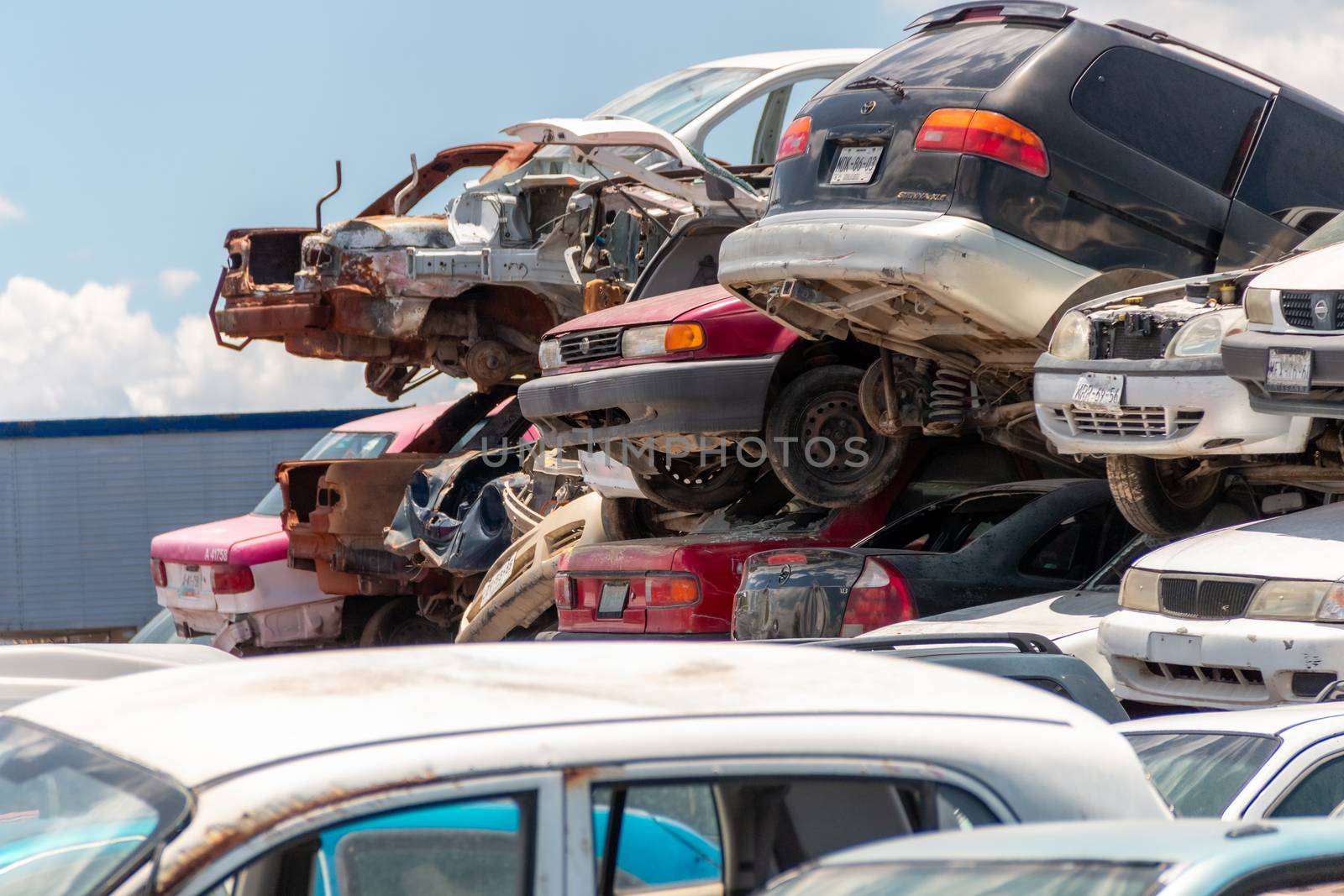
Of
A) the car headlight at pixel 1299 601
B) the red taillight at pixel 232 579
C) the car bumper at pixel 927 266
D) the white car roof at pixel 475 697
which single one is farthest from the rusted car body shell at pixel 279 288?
the white car roof at pixel 475 697

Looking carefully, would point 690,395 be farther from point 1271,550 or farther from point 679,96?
point 679,96

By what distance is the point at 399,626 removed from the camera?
46.4ft

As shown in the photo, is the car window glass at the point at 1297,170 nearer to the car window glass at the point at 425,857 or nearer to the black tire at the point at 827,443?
the black tire at the point at 827,443

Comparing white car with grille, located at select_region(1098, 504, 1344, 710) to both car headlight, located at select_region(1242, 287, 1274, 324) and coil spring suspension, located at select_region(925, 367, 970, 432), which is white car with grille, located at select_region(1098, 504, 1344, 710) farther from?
coil spring suspension, located at select_region(925, 367, 970, 432)

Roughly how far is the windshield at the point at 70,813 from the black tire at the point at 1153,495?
203 inches

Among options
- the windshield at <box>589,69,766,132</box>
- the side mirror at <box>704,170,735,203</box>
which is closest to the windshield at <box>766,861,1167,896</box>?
the side mirror at <box>704,170,735,203</box>

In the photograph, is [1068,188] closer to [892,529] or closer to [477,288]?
[892,529]

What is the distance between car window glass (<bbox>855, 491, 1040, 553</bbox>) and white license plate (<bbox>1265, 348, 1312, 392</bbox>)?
161 centimetres

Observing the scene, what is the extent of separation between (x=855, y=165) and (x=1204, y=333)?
1.95 m

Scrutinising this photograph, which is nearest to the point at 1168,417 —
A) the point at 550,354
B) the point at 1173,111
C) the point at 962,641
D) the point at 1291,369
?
the point at 1291,369

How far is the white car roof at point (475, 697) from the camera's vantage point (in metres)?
2.36

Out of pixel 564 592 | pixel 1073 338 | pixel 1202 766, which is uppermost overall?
pixel 1073 338

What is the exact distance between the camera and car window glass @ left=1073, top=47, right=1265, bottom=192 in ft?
25.9

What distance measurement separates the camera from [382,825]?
237cm
